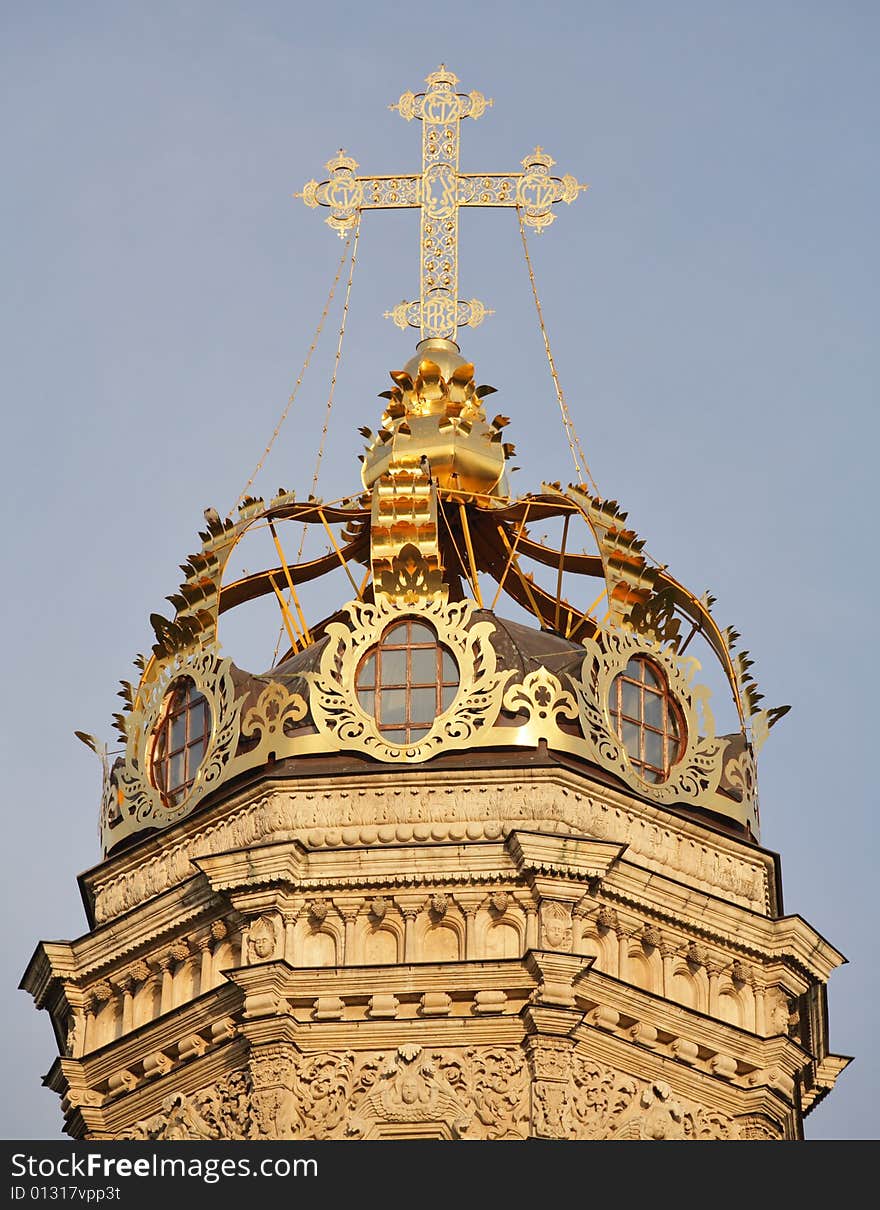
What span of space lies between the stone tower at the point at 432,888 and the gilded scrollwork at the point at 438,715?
37mm

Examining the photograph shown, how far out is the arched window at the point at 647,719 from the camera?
4412 centimetres

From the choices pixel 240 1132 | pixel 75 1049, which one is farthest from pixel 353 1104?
pixel 75 1049

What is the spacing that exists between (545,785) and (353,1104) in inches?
174

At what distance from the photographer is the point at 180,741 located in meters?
45.0

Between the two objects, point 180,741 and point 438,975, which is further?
point 180,741

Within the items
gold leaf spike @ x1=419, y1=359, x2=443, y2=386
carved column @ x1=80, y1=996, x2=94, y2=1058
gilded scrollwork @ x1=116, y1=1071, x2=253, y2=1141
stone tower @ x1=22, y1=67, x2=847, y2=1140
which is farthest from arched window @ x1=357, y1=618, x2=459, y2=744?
gold leaf spike @ x1=419, y1=359, x2=443, y2=386

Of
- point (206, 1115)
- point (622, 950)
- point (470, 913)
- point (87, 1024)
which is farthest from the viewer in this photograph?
point (87, 1024)

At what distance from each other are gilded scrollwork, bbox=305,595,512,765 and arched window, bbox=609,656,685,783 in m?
1.58

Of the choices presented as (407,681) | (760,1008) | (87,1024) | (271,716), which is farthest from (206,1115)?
(760,1008)

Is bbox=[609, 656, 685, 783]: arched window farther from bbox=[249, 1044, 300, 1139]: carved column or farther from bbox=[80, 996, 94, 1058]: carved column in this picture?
bbox=[80, 996, 94, 1058]: carved column

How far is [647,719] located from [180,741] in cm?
562

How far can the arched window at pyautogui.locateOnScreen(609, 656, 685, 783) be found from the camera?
145 ft

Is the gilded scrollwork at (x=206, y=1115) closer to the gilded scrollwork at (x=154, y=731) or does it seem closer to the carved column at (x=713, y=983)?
the gilded scrollwork at (x=154, y=731)

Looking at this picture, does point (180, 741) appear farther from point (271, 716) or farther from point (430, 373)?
point (430, 373)
